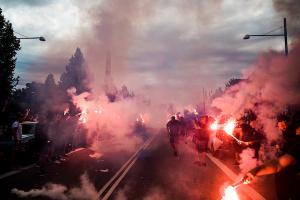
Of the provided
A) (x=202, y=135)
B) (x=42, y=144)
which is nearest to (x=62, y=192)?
(x=42, y=144)

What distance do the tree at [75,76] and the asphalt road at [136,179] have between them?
6992cm

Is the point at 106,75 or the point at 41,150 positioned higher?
the point at 106,75

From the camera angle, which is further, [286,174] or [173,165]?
[173,165]

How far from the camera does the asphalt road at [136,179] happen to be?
28.0 feet

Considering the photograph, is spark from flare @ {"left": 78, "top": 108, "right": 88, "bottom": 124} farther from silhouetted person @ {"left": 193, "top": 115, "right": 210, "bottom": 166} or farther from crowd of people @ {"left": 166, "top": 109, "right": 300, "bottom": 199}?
silhouetted person @ {"left": 193, "top": 115, "right": 210, "bottom": 166}

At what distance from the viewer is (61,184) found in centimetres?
982

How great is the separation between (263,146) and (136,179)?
5.92m

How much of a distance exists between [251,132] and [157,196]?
→ 232 inches

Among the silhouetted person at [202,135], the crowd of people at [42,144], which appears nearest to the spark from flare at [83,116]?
the crowd of people at [42,144]

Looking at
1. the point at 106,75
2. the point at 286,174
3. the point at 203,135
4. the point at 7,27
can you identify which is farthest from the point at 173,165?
the point at 106,75

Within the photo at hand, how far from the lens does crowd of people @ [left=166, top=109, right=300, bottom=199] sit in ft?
12.3

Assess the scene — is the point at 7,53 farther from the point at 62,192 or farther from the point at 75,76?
the point at 75,76

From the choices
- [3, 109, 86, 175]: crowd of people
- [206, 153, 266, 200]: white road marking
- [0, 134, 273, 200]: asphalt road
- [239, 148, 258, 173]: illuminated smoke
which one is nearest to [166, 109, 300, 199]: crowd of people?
[239, 148, 258, 173]: illuminated smoke

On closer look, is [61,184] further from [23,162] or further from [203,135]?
[203,135]
